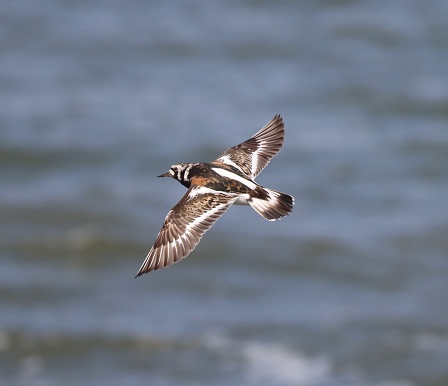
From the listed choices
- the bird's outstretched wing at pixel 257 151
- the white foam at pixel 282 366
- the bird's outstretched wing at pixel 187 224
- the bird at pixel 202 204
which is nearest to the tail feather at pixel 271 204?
the bird at pixel 202 204

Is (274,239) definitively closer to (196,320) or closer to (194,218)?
(196,320)

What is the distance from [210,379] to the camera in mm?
10508

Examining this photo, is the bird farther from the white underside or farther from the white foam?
the white foam

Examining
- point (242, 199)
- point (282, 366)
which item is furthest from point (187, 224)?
point (282, 366)

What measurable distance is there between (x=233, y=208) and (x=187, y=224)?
8725mm

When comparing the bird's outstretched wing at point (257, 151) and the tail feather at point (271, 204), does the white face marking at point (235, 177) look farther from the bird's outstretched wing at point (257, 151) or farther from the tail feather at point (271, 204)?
the bird's outstretched wing at point (257, 151)

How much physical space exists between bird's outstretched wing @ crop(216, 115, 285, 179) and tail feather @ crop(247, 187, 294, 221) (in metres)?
0.50

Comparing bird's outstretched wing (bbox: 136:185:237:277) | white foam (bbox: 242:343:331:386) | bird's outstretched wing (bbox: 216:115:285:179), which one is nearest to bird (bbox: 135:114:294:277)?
bird's outstretched wing (bbox: 136:185:237:277)

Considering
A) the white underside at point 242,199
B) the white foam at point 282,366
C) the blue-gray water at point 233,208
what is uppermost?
the blue-gray water at point 233,208

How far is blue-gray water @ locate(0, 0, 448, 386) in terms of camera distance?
1102 cm

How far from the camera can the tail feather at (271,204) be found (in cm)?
491

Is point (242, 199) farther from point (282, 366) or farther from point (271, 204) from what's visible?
point (282, 366)

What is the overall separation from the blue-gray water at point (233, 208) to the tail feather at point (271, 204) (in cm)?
579

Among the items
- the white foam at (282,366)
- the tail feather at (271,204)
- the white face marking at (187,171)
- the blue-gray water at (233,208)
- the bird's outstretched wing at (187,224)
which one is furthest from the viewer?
the blue-gray water at (233,208)
